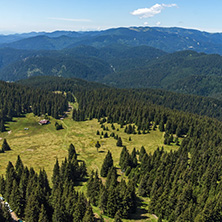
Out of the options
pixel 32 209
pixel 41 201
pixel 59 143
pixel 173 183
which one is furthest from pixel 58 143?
pixel 173 183

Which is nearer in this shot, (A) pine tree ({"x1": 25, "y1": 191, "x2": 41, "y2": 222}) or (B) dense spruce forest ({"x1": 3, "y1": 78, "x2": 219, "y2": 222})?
(A) pine tree ({"x1": 25, "y1": 191, "x2": 41, "y2": 222})

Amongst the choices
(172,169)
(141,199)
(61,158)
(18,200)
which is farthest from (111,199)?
(61,158)

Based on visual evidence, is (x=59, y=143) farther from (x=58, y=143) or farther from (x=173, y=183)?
(x=173, y=183)

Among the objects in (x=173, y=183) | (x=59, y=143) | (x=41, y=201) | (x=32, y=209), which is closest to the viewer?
(x=32, y=209)

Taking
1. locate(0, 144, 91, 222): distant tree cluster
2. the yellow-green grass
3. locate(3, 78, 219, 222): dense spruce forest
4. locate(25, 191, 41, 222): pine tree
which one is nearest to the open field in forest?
the yellow-green grass

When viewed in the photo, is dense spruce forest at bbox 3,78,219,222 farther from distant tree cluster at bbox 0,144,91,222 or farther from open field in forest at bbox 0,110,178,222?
open field in forest at bbox 0,110,178,222

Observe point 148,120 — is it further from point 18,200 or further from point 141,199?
point 18,200

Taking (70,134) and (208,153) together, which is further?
(70,134)
